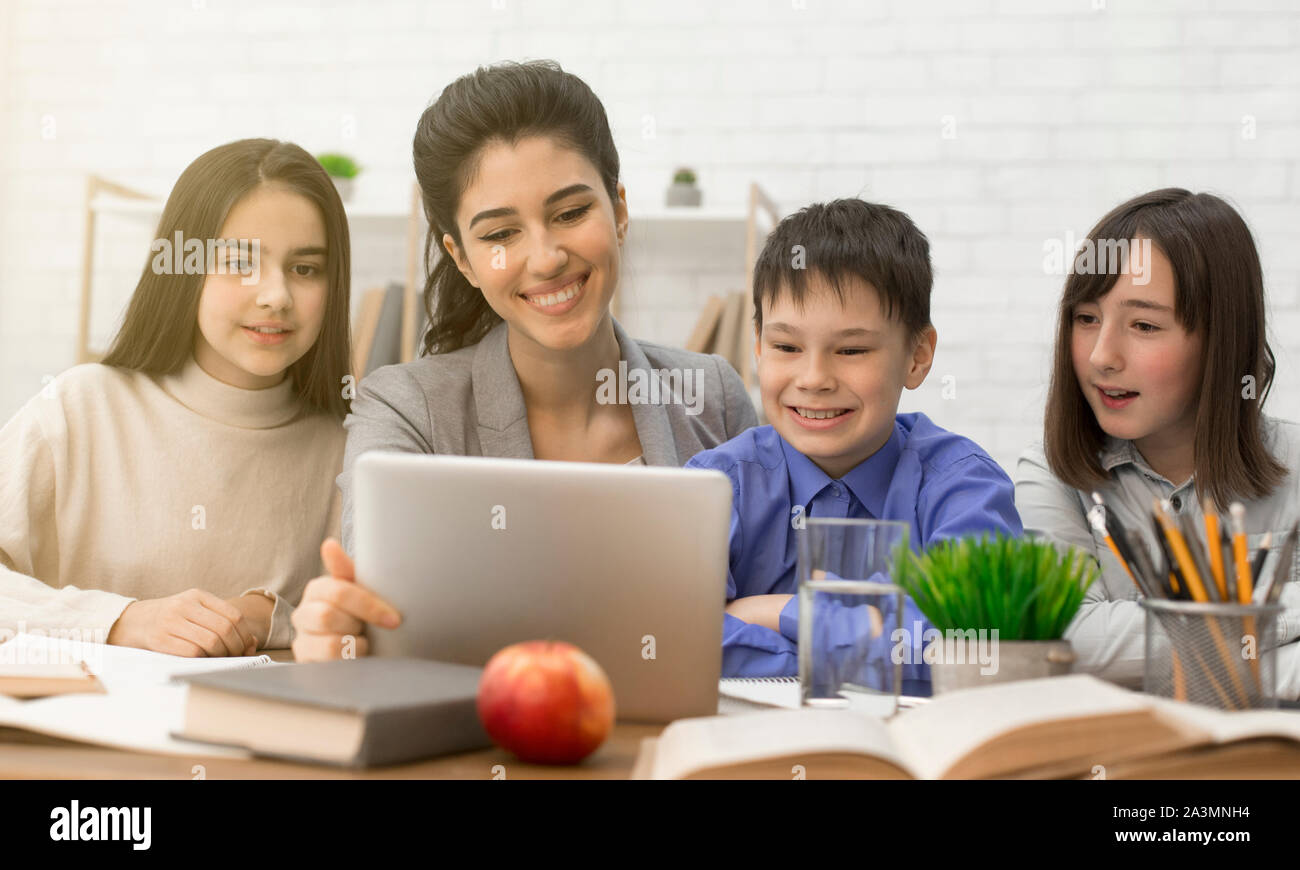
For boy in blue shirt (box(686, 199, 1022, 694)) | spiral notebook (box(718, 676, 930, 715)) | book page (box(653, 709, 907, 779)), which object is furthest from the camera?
boy in blue shirt (box(686, 199, 1022, 694))

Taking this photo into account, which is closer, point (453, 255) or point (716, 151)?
point (453, 255)

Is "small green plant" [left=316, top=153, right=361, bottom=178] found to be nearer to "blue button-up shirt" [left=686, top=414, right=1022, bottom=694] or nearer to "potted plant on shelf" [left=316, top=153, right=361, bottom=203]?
"potted plant on shelf" [left=316, top=153, right=361, bottom=203]

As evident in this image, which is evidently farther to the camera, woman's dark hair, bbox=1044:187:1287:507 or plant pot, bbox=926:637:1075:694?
woman's dark hair, bbox=1044:187:1287:507

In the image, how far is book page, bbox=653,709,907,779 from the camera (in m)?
0.68

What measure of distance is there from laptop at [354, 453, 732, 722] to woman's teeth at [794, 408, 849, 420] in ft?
2.00

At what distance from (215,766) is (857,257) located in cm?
107

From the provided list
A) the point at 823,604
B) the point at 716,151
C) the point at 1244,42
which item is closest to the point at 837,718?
the point at 823,604

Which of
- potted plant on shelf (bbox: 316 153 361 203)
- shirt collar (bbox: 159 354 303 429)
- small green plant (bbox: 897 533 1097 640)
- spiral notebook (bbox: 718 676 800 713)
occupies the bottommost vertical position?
spiral notebook (bbox: 718 676 800 713)

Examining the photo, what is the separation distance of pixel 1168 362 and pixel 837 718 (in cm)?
109

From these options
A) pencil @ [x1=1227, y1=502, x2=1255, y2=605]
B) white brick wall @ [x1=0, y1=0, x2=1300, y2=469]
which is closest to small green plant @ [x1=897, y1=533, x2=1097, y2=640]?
pencil @ [x1=1227, y1=502, x2=1255, y2=605]

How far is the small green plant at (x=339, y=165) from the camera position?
3.31 metres

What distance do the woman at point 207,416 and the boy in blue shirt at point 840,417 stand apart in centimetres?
67
